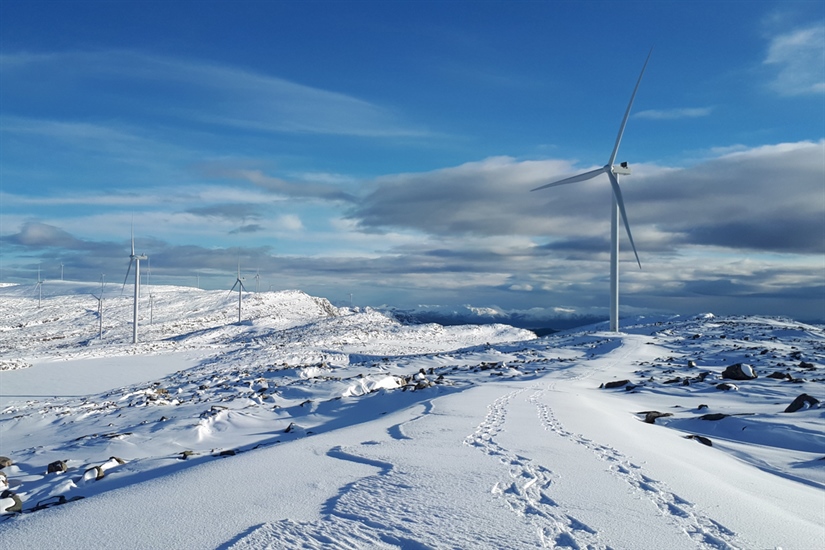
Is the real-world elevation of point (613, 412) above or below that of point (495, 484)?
below

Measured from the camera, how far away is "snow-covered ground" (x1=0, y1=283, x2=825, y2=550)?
554 centimetres

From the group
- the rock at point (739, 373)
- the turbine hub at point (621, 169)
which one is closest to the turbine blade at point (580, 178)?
the turbine hub at point (621, 169)

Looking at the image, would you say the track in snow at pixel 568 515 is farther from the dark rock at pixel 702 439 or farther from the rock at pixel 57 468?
the rock at pixel 57 468

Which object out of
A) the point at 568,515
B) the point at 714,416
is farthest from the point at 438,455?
the point at 714,416

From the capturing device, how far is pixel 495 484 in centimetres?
699

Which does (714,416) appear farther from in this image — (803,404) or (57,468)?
(57,468)

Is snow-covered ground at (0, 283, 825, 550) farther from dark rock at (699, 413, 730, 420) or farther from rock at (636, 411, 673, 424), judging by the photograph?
rock at (636, 411, 673, 424)

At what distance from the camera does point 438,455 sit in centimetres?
878

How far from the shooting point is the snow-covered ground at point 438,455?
18.2 ft

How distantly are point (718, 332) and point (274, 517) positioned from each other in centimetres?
4358

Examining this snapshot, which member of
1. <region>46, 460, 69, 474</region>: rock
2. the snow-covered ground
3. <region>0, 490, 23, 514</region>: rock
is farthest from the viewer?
<region>46, 460, 69, 474</region>: rock

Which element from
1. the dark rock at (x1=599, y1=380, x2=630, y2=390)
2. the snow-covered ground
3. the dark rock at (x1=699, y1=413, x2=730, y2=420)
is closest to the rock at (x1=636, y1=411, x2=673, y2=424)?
the snow-covered ground

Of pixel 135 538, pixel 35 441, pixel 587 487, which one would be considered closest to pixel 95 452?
pixel 35 441

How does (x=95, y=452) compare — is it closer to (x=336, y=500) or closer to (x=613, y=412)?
(x=336, y=500)
